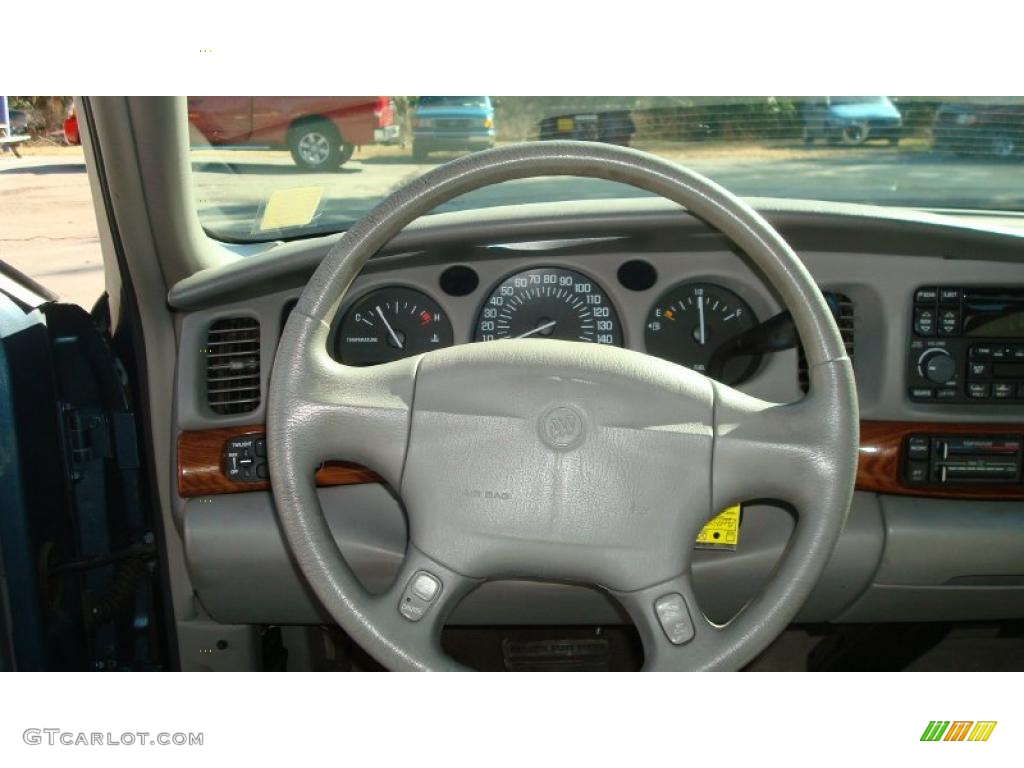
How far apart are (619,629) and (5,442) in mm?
1486

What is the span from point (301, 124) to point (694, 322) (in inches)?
37.6

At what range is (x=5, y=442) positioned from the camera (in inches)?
83.2

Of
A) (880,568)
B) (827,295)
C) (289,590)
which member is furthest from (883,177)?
(289,590)

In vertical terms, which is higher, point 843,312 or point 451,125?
point 451,125

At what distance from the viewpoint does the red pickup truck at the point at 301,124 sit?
222 centimetres

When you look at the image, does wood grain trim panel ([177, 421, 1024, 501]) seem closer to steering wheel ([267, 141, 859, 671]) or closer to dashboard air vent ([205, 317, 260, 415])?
dashboard air vent ([205, 317, 260, 415])

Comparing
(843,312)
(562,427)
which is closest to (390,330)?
(562,427)

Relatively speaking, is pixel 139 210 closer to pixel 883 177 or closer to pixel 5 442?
pixel 5 442

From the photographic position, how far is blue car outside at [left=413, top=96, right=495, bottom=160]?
212cm

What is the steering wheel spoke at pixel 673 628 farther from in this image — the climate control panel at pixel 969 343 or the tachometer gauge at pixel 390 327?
the climate control panel at pixel 969 343

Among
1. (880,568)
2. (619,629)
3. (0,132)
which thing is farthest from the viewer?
(619,629)

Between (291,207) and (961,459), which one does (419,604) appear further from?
(961,459)

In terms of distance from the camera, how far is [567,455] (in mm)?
1675

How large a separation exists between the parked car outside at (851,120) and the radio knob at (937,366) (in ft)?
1.64
